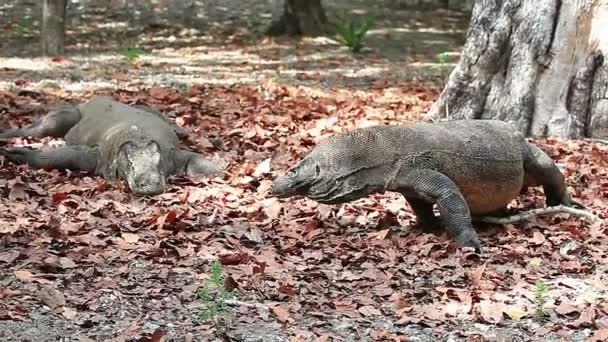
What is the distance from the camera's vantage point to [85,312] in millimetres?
4645

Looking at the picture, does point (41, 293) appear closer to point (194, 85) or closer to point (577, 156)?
point (577, 156)

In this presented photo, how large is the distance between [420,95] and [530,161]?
4756 millimetres

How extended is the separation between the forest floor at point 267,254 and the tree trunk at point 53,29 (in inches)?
96.5

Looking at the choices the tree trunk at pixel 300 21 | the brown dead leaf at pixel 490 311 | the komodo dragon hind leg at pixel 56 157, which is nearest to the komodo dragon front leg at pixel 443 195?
the brown dead leaf at pixel 490 311

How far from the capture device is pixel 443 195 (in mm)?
5648

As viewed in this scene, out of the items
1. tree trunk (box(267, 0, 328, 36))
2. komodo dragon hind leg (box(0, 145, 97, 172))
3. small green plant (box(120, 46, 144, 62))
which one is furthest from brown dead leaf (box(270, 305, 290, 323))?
tree trunk (box(267, 0, 328, 36))

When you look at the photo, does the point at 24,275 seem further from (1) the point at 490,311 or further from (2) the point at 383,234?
(1) the point at 490,311

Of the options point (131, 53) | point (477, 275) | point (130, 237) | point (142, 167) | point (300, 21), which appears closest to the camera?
point (477, 275)

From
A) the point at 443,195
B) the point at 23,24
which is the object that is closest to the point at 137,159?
the point at 443,195

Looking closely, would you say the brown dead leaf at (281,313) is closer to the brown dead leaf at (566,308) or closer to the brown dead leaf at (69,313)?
the brown dead leaf at (69,313)

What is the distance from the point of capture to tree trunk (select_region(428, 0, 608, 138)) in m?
8.43

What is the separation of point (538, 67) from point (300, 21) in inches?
307

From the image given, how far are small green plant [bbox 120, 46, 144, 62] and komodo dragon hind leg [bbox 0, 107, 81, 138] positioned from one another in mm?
4337

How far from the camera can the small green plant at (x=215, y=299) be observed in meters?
4.58
